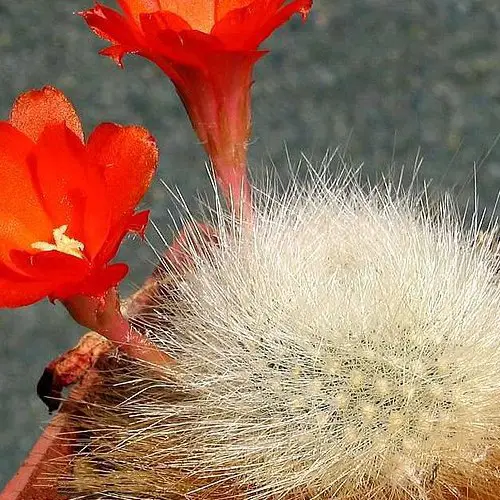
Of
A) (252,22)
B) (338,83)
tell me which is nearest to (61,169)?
(252,22)

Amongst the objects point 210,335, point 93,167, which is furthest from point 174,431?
point 93,167

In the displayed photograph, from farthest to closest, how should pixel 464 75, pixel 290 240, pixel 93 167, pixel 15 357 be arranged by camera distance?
pixel 464 75
pixel 15 357
pixel 290 240
pixel 93 167

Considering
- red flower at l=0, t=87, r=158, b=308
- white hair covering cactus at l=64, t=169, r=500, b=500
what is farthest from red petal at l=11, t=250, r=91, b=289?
white hair covering cactus at l=64, t=169, r=500, b=500

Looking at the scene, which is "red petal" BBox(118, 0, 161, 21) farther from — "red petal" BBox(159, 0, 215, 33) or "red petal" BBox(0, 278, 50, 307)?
"red petal" BBox(0, 278, 50, 307)

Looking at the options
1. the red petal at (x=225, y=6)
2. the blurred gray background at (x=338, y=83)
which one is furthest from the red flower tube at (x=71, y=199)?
the blurred gray background at (x=338, y=83)

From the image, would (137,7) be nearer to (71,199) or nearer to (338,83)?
(71,199)

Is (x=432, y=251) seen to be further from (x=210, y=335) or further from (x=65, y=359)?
(x=65, y=359)
